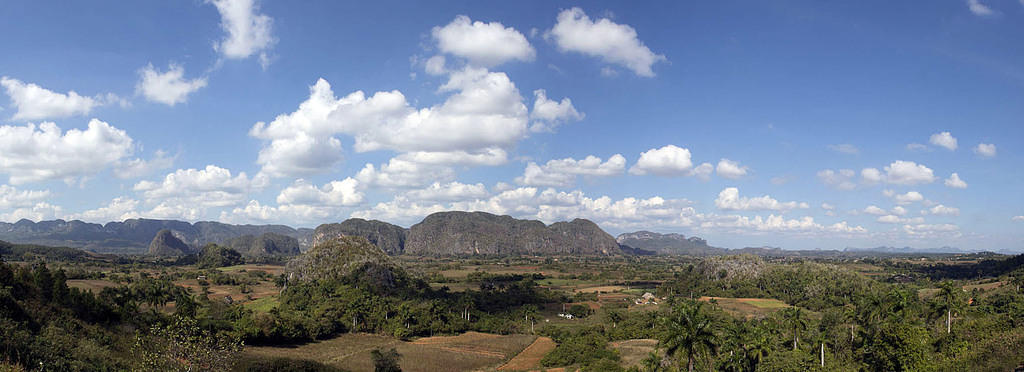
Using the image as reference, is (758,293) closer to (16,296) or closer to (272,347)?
(272,347)

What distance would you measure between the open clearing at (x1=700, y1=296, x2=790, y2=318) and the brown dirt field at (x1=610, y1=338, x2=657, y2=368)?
113ft

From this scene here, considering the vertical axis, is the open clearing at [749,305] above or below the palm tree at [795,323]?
below

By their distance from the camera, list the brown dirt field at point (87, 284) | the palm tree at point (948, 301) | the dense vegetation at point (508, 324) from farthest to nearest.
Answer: the brown dirt field at point (87, 284) < the palm tree at point (948, 301) < the dense vegetation at point (508, 324)

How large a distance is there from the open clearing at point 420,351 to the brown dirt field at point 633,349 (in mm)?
15347

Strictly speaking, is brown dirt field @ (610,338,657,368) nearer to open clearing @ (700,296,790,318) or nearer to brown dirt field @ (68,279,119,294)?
open clearing @ (700,296,790,318)

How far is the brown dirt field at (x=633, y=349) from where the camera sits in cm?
6619

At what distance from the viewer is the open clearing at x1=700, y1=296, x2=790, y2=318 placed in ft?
362

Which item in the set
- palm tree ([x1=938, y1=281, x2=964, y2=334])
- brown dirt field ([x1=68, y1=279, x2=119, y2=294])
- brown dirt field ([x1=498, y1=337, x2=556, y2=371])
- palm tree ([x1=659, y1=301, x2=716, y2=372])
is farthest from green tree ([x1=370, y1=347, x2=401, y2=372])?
brown dirt field ([x1=68, y1=279, x2=119, y2=294])

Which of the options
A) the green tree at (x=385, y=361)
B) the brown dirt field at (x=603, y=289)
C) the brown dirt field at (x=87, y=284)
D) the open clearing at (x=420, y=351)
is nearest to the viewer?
the green tree at (x=385, y=361)

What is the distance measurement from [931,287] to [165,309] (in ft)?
597

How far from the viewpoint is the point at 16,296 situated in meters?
51.2

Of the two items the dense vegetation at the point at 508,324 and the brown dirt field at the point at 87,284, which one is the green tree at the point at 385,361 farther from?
the brown dirt field at the point at 87,284

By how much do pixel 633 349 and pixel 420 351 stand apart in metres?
31.5

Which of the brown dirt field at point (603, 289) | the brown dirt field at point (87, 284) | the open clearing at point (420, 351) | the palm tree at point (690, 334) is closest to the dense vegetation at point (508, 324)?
the palm tree at point (690, 334)
